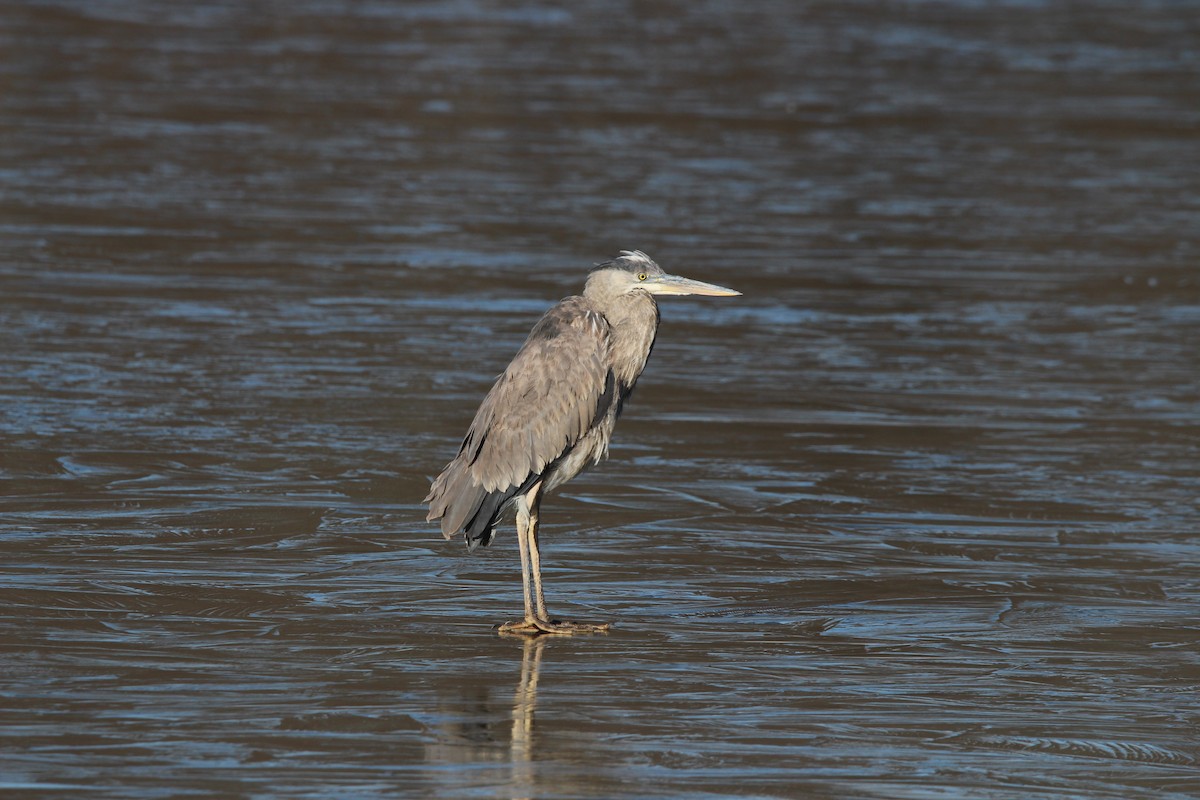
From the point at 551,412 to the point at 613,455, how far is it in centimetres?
312

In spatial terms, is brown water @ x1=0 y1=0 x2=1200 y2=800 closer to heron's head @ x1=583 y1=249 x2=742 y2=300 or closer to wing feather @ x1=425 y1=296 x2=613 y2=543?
wing feather @ x1=425 y1=296 x2=613 y2=543

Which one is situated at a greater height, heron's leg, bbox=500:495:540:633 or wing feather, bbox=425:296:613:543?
wing feather, bbox=425:296:613:543

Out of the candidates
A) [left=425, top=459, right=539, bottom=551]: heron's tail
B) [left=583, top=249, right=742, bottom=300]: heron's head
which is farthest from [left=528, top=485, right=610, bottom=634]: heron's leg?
[left=583, top=249, right=742, bottom=300]: heron's head

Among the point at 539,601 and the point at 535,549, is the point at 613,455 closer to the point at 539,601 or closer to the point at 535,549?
the point at 535,549

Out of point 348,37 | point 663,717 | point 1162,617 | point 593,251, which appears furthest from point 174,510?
point 348,37

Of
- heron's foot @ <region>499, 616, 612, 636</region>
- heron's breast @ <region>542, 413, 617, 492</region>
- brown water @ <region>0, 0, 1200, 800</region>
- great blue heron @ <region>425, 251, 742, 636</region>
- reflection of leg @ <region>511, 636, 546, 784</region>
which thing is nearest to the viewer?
reflection of leg @ <region>511, 636, 546, 784</region>

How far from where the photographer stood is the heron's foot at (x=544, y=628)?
7.81 m

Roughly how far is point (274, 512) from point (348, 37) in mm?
25926

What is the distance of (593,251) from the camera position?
17047 millimetres

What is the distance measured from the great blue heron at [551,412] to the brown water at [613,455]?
1.50 ft

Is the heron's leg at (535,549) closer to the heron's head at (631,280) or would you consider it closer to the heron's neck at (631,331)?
the heron's neck at (631,331)

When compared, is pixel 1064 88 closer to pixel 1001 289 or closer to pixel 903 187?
pixel 903 187

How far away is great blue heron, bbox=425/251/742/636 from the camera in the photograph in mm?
7938

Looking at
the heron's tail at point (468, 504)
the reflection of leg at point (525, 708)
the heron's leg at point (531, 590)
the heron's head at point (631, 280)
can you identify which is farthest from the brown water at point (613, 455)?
the heron's head at point (631, 280)
